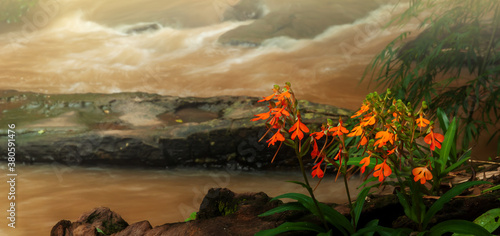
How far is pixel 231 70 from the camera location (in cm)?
373

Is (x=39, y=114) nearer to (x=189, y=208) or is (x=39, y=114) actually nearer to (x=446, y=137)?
(x=189, y=208)

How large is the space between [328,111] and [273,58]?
1.09 meters

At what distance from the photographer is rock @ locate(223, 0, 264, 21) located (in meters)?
4.06

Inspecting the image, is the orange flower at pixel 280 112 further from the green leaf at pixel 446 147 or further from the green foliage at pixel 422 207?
the green leaf at pixel 446 147

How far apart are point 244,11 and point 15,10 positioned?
2029 millimetres

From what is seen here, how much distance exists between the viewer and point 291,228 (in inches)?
38.1

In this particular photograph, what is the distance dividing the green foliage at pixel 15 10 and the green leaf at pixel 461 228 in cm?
411

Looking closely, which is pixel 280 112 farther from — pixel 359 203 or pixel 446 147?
pixel 446 147

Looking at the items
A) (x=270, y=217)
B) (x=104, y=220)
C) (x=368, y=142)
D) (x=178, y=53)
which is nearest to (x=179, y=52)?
(x=178, y=53)

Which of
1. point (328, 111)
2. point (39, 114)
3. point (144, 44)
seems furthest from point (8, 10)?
point (328, 111)

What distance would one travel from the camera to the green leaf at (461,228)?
85cm

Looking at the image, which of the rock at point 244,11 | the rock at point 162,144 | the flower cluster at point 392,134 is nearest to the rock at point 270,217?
the flower cluster at point 392,134

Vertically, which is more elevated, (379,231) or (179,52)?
(179,52)

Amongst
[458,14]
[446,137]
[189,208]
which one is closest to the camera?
[446,137]
